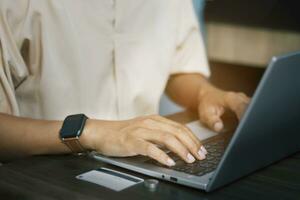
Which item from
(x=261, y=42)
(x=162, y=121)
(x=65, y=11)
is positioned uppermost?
(x=65, y=11)

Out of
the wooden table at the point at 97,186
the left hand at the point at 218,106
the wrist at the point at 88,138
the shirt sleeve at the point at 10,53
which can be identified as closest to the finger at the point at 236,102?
the left hand at the point at 218,106

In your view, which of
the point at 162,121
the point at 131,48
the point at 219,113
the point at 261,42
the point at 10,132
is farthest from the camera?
the point at 261,42

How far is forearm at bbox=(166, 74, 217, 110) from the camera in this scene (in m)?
1.47

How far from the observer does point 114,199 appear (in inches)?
30.9

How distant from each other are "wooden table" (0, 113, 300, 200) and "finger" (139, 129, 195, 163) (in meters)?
0.08

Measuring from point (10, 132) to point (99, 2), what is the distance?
44 centimetres

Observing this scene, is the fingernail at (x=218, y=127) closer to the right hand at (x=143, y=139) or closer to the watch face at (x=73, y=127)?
the right hand at (x=143, y=139)

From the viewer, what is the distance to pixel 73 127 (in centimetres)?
101

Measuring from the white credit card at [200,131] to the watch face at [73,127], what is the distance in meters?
0.27

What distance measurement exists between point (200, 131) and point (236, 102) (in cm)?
13

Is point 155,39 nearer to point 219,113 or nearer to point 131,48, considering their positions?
point 131,48

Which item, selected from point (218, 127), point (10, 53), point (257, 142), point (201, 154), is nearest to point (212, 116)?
point (218, 127)

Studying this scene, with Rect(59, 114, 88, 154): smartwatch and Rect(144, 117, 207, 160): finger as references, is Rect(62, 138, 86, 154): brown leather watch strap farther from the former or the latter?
Rect(144, 117, 207, 160): finger

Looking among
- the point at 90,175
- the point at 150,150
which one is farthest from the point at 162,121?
the point at 90,175
